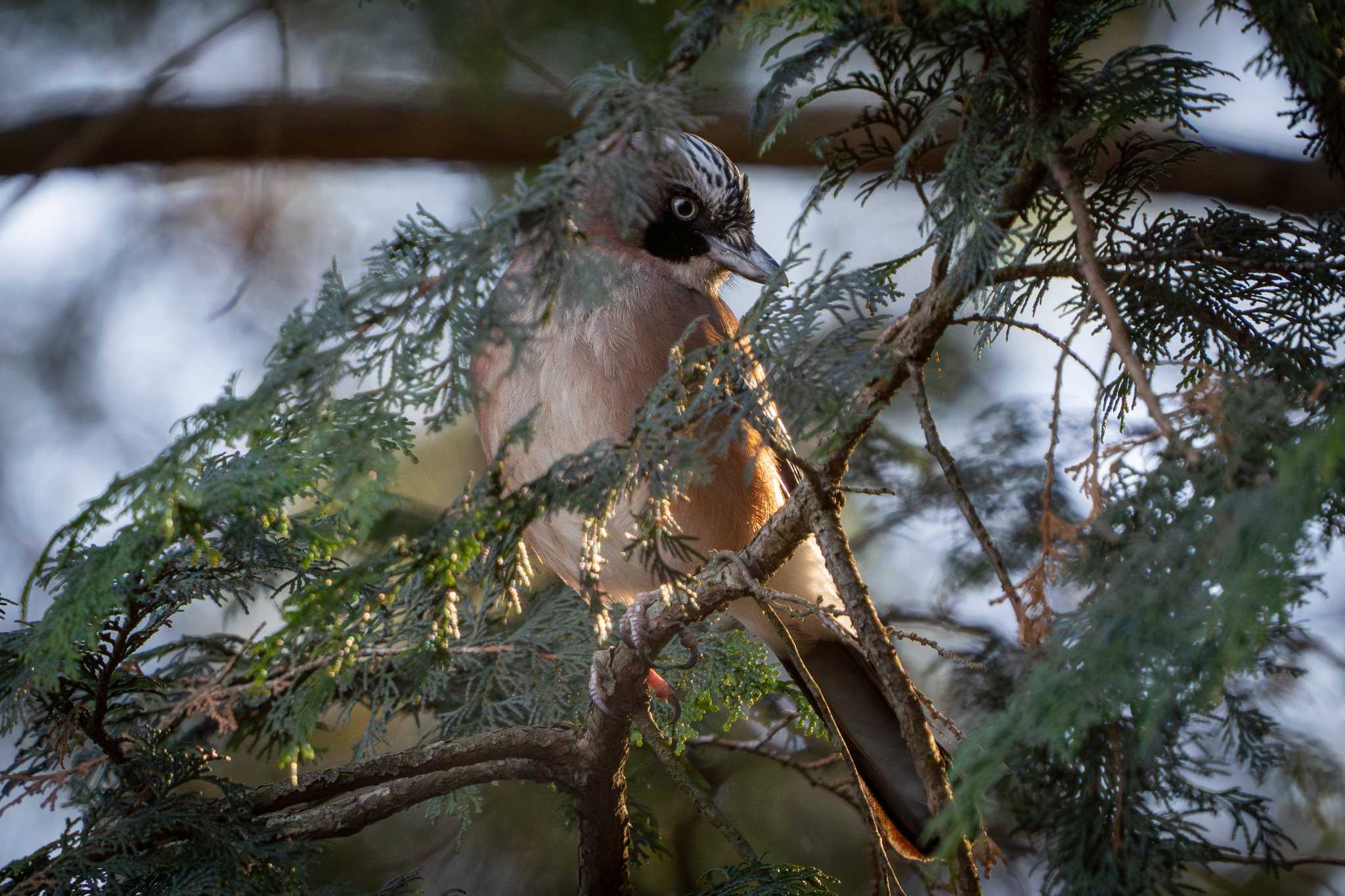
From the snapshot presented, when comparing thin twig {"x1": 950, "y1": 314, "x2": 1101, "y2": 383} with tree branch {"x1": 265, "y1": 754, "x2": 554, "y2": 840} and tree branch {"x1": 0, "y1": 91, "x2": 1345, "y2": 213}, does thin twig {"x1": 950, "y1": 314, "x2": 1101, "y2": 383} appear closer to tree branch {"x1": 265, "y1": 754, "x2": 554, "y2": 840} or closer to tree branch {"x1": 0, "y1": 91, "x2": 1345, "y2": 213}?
tree branch {"x1": 265, "y1": 754, "x2": 554, "y2": 840}

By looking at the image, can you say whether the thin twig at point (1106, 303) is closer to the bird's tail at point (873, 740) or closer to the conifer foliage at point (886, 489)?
the conifer foliage at point (886, 489)

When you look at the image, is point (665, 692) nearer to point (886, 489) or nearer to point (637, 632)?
point (637, 632)

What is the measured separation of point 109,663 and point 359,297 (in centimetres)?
84

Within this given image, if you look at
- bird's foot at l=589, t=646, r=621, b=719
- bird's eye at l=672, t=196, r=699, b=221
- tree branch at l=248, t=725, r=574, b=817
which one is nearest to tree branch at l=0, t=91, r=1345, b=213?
bird's eye at l=672, t=196, r=699, b=221

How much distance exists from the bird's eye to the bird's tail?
1.02 metres

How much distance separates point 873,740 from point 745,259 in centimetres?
106

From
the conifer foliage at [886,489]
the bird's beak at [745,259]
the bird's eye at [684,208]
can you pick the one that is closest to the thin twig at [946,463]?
the conifer foliage at [886,489]

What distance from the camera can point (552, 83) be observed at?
283cm

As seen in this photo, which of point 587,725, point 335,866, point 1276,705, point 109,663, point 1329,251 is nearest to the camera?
point 1276,705

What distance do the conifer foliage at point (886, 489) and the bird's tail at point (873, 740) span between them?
0.67 metres

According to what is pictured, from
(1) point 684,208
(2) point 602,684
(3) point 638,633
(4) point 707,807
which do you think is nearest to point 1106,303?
(3) point 638,633

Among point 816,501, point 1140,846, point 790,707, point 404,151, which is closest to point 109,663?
point 816,501

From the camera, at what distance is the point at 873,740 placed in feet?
6.62

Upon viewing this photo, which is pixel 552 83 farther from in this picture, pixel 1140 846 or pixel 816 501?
pixel 1140 846
